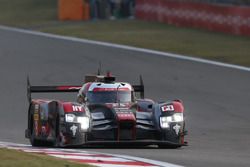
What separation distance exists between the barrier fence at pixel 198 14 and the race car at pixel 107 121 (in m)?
20.5

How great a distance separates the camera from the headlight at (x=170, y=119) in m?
15.7

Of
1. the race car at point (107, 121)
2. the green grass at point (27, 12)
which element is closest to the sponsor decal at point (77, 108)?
the race car at point (107, 121)

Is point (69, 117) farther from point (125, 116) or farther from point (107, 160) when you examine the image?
point (107, 160)

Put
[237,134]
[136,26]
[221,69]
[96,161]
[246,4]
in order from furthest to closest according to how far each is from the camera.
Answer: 1. [136,26]
2. [246,4]
3. [221,69]
4. [237,134]
5. [96,161]

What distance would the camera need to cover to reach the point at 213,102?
2312 cm

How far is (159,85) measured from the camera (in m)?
26.0

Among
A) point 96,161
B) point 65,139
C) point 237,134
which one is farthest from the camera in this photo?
point 237,134

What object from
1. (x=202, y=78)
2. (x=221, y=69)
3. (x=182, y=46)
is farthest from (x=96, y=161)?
(x=182, y=46)

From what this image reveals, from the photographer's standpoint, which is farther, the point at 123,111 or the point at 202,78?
the point at 202,78

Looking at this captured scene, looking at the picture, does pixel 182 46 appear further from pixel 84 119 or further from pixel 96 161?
pixel 96 161

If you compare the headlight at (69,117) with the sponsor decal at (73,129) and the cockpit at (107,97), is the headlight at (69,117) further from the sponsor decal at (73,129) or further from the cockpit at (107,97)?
the cockpit at (107,97)

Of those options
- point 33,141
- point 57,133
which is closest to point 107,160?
point 57,133

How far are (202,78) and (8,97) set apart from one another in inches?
235

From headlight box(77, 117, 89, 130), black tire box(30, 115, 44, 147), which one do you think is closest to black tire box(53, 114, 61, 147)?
headlight box(77, 117, 89, 130)
